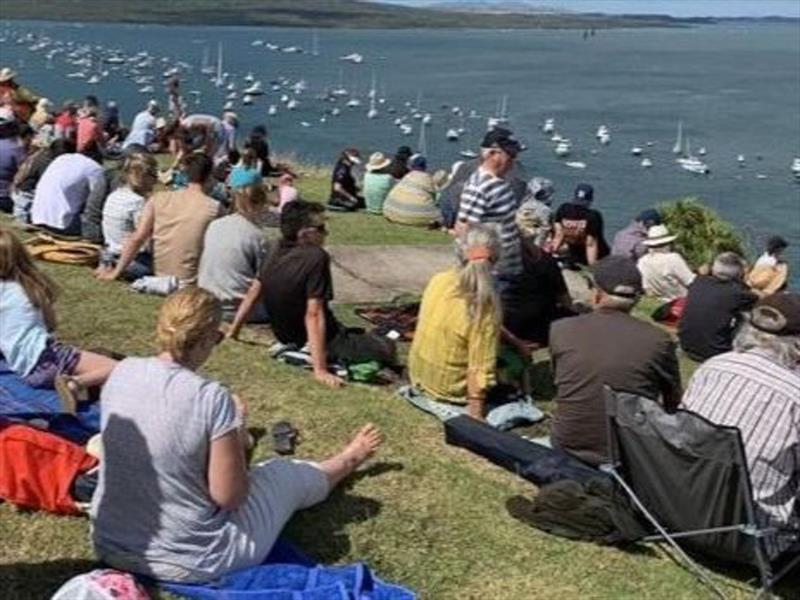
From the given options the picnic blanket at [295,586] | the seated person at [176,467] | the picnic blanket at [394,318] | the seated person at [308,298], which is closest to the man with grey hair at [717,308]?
the picnic blanket at [394,318]

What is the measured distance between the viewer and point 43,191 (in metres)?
9.27

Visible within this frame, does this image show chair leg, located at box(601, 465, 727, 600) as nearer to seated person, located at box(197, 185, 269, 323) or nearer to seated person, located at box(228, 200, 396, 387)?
seated person, located at box(228, 200, 396, 387)

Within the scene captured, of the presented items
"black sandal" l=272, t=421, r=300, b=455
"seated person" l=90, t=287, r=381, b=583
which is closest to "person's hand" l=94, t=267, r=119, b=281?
"black sandal" l=272, t=421, r=300, b=455

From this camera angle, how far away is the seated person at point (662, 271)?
36.7 ft

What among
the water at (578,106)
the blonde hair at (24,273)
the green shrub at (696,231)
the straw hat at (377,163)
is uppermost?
the blonde hair at (24,273)

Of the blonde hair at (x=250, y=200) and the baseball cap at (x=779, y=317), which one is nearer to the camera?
the baseball cap at (x=779, y=317)

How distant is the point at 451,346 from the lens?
6.36 m

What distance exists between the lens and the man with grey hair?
332 inches

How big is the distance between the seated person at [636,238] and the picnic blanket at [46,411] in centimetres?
742

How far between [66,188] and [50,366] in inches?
152

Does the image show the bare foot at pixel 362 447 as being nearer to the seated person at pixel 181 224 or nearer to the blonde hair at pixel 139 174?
→ the seated person at pixel 181 224

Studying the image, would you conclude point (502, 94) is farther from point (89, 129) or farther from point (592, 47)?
point (592, 47)

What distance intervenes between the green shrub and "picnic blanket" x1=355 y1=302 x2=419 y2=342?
23.8 feet

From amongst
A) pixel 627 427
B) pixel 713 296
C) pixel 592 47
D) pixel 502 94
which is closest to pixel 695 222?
pixel 713 296
